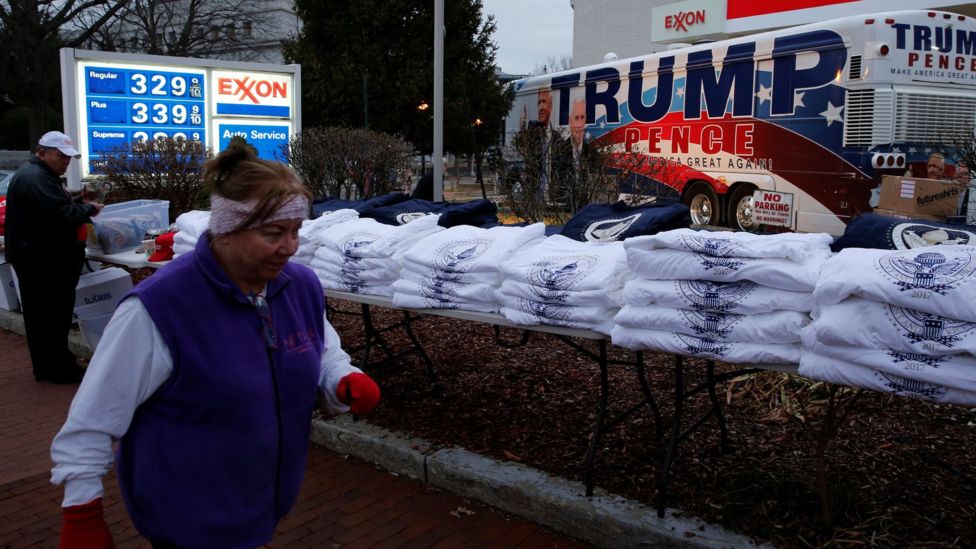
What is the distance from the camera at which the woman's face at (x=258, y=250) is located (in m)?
2.23

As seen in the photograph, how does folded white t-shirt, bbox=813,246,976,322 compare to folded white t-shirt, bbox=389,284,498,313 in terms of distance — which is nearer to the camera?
folded white t-shirt, bbox=813,246,976,322

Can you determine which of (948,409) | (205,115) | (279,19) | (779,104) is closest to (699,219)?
(779,104)

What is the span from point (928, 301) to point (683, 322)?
3.18 ft

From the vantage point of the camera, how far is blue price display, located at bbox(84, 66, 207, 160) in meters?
11.9

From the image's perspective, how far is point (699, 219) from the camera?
15523 millimetres

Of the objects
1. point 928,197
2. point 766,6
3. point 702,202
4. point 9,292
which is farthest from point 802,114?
point 766,6

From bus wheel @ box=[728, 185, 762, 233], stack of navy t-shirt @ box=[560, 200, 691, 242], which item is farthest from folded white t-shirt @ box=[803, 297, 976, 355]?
bus wheel @ box=[728, 185, 762, 233]

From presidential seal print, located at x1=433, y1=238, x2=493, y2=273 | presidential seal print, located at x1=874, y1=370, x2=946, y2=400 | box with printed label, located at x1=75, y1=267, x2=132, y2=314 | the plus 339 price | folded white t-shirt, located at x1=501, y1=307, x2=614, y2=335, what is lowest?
box with printed label, located at x1=75, y1=267, x2=132, y2=314

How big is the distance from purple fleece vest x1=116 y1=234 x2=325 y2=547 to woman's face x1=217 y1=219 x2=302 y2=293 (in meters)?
0.05

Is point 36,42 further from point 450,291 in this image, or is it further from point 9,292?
point 450,291

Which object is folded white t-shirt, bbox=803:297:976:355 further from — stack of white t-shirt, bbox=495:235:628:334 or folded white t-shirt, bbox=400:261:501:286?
folded white t-shirt, bbox=400:261:501:286

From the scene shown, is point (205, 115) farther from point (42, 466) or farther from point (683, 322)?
point (683, 322)

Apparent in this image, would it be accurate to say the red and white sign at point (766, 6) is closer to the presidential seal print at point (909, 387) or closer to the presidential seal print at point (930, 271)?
the presidential seal print at point (930, 271)

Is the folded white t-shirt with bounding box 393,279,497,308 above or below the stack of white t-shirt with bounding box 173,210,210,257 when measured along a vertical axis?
below
